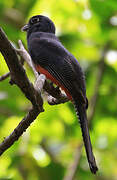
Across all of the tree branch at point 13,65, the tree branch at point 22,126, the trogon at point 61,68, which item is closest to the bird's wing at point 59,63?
the trogon at point 61,68

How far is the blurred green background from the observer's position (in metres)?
4.71

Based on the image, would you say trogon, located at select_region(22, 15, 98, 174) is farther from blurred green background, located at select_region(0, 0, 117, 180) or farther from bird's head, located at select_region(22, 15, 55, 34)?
blurred green background, located at select_region(0, 0, 117, 180)

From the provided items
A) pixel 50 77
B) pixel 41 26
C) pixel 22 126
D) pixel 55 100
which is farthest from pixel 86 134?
pixel 41 26

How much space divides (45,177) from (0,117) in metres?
0.86

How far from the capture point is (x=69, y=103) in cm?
489

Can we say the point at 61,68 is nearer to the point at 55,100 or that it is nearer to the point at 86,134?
the point at 55,100

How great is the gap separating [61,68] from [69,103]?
1.55 metres

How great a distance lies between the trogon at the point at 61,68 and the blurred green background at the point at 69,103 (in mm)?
720

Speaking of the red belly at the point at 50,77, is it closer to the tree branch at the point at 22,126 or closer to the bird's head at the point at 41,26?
the tree branch at the point at 22,126

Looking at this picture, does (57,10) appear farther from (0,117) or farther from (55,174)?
(55,174)

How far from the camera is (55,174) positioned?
4.58m

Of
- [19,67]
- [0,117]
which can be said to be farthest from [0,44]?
[0,117]

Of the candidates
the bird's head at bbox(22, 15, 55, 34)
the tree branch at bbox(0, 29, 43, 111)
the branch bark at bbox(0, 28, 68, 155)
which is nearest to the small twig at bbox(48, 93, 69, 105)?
the branch bark at bbox(0, 28, 68, 155)

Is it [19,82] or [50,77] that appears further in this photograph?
[50,77]
